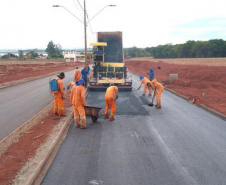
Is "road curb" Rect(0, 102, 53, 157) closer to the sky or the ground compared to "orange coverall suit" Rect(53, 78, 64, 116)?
closer to the ground

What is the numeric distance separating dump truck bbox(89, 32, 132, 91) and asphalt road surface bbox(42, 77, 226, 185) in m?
7.98

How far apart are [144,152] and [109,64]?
13.6 meters

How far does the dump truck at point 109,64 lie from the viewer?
733 inches

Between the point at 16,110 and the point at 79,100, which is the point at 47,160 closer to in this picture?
the point at 79,100

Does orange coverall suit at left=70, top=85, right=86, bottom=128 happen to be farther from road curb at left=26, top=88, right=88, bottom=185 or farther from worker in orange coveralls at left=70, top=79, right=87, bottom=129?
road curb at left=26, top=88, right=88, bottom=185

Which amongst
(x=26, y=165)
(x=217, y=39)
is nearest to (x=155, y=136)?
(x=26, y=165)

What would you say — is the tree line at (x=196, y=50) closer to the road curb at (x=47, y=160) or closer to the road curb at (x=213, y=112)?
the road curb at (x=213, y=112)

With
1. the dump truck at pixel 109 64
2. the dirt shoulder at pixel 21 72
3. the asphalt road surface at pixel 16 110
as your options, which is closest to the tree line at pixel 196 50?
the dirt shoulder at pixel 21 72

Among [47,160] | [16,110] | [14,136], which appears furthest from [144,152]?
[16,110]

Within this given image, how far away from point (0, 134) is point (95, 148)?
329cm

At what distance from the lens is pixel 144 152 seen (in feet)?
22.0

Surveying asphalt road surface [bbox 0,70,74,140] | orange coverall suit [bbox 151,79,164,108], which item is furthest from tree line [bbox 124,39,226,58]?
asphalt road surface [bbox 0,70,74,140]

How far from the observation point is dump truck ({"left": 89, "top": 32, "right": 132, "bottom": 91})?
61.1 ft

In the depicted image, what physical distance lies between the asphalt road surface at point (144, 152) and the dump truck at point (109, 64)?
7.98 m
